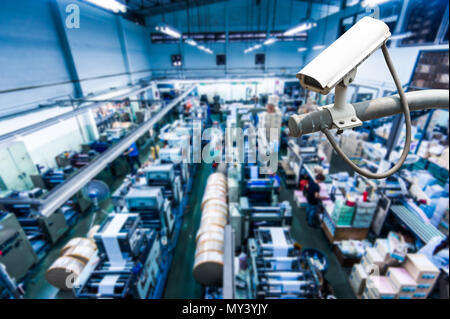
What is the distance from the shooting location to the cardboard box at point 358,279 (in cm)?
402

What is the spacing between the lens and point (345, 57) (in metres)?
0.70

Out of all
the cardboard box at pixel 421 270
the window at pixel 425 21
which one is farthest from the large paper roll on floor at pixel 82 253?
the window at pixel 425 21

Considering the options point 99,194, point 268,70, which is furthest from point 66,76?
point 268,70

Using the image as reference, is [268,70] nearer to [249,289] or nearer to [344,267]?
[344,267]

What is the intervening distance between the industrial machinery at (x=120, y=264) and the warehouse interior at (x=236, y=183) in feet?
0.09

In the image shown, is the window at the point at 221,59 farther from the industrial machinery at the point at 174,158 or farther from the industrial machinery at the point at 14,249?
the industrial machinery at the point at 14,249

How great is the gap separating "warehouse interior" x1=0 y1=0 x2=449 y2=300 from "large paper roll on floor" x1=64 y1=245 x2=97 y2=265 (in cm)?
3

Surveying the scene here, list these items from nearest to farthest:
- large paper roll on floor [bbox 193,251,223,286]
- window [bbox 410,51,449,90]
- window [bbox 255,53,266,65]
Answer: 1. large paper roll on floor [bbox 193,251,223,286]
2. window [bbox 410,51,449,90]
3. window [bbox 255,53,266,65]

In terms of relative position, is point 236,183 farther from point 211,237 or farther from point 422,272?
point 422,272

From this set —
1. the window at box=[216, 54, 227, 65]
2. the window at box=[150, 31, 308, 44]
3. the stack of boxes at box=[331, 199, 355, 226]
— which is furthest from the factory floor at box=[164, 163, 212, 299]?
the window at box=[216, 54, 227, 65]

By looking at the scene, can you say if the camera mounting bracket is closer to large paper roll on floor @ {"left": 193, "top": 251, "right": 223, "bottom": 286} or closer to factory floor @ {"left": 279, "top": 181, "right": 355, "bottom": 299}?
large paper roll on floor @ {"left": 193, "top": 251, "right": 223, "bottom": 286}

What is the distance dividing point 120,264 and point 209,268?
1.60 metres

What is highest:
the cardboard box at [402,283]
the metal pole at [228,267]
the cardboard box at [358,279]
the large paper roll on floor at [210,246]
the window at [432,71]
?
the window at [432,71]

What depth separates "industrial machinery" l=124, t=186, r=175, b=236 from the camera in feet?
14.6
